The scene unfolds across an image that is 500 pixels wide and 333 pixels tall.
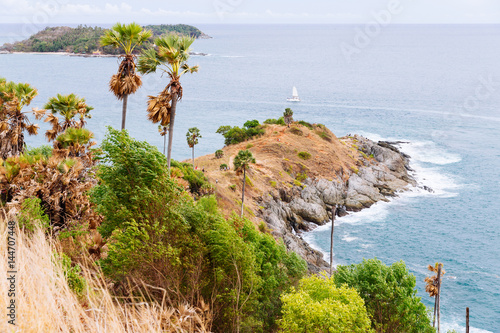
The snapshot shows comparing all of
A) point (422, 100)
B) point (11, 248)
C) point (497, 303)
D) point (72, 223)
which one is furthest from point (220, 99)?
point (11, 248)

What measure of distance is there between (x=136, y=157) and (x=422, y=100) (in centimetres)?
16235

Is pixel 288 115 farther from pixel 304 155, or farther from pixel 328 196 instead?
pixel 328 196

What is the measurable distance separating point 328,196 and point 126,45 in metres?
52.0

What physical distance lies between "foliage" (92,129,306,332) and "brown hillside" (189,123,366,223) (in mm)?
35679

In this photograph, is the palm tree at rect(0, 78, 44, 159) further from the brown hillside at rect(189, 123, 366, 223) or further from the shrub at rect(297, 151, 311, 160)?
the shrub at rect(297, 151, 311, 160)

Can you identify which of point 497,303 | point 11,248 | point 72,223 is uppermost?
point 11,248

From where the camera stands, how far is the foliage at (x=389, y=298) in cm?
2805

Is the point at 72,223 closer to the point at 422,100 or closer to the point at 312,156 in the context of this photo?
the point at 312,156

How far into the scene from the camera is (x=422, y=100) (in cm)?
16238

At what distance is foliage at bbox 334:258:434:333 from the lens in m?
28.0

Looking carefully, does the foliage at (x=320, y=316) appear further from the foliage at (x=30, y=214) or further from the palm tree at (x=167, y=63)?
the palm tree at (x=167, y=63)

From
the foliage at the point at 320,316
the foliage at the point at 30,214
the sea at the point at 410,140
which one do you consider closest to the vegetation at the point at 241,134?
the sea at the point at 410,140

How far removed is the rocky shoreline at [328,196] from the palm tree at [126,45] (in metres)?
31.1

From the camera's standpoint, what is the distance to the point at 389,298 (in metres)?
28.6
